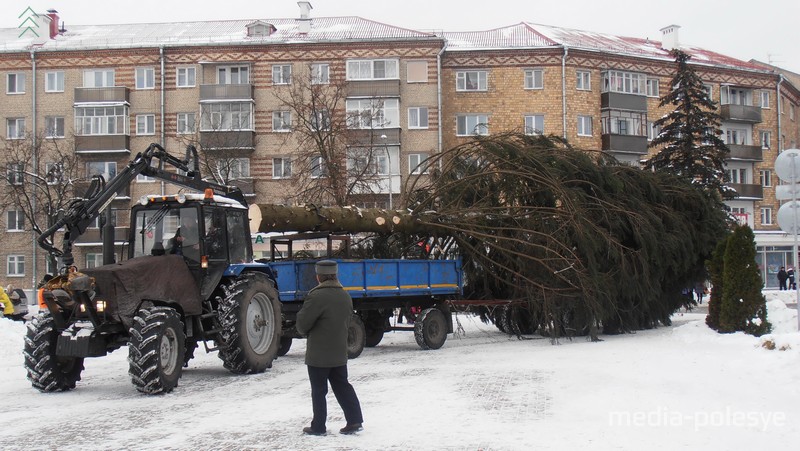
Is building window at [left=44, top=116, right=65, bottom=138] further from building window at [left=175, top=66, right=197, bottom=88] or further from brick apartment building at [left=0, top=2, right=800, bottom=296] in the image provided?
building window at [left=175, top=66, right=197, bottom=88]

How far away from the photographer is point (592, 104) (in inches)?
1989

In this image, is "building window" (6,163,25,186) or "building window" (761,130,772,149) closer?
"building window" (6,163,25,186)

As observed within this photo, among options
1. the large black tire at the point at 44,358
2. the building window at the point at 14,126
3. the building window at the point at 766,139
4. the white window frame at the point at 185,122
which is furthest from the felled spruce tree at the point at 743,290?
the building window at the point at 766,139

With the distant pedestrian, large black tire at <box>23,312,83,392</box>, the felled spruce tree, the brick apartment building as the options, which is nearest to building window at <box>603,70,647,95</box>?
the brick apartment building

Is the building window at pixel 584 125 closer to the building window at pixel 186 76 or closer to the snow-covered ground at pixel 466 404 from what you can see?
the building window at pixel 186 76

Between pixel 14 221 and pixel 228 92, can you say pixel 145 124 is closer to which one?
pixel 228 92

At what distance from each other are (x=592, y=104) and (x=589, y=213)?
1298 inches

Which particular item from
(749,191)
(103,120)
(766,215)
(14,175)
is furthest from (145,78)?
(766,215)

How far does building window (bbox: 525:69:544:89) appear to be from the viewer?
49.2 m

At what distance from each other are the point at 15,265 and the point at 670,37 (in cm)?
4431

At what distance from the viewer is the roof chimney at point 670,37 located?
58159 mm

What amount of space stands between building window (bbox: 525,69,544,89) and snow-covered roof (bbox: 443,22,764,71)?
147 cm

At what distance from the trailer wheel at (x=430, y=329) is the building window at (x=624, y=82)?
36.2 m

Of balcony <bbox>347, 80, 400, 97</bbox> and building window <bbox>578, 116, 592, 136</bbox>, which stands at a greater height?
balcony <bbox>347, 80, 400, 97</bbox>
